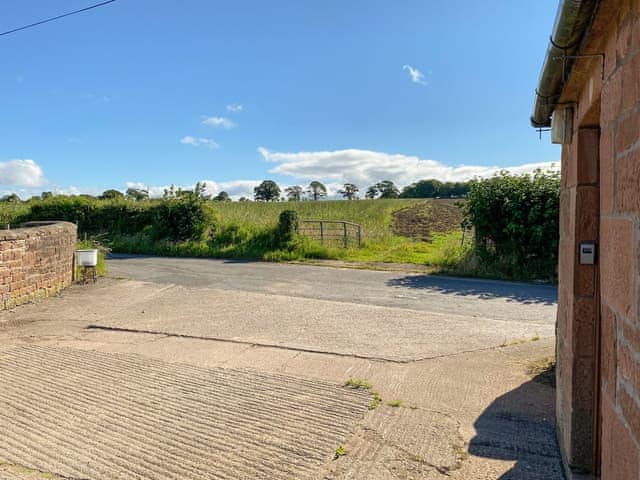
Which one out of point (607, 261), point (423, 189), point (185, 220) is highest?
point (423, 189)

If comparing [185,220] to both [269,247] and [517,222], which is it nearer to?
[269,247]

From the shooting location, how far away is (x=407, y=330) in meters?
7.14

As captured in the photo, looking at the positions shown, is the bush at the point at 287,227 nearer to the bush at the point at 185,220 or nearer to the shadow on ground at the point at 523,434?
the bush at the point at 185,220

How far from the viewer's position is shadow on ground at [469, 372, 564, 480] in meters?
3.27

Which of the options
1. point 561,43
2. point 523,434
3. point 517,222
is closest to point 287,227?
point 517,222

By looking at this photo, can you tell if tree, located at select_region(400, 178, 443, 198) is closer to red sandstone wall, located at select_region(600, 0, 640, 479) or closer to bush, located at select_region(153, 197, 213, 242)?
bush, located at select_region(153, 197, 213, 242)

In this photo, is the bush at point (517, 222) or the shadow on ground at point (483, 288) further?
the bush at point (517, 222)

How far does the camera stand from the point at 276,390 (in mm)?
4641

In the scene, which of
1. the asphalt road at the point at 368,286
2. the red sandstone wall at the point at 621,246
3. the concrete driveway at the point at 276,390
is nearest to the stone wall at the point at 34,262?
the concrete driveway at the point at 276,390

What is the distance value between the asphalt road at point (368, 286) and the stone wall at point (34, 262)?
2226mm

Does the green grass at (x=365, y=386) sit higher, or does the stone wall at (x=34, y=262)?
the stone wall at (x=34, y=262)

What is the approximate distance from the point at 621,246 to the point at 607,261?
303mm

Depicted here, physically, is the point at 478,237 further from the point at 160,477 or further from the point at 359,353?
the point at 160,477

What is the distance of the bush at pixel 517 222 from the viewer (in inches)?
481
